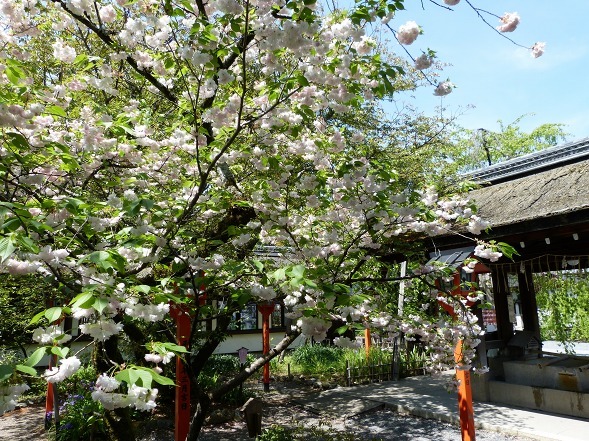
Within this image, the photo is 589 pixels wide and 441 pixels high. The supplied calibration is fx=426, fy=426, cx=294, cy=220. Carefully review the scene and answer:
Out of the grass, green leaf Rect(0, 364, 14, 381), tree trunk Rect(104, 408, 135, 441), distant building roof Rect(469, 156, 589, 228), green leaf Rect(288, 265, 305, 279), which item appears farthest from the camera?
the grass

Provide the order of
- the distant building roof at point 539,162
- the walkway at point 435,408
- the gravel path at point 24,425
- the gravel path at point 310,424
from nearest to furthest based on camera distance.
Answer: the walkway at point 435,408, the gravel path at point 310,424, the gravel path at point 24,425, the distant building roof at point 539,162

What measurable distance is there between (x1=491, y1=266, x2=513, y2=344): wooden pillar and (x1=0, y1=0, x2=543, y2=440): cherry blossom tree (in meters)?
4.17

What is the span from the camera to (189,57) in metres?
3.23

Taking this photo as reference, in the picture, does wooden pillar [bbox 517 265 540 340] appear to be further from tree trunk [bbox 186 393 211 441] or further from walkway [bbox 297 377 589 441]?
tree trunk [bbox 186 393 211 441]

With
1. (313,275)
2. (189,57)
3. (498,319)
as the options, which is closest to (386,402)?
(498,319)

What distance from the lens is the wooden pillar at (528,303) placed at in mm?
10430

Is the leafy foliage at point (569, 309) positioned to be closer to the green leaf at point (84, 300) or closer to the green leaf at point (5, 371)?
the green leaf at point (84, 300)

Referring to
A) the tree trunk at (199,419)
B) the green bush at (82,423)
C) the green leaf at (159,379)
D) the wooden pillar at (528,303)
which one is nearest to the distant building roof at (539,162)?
the wooden pillar at (528,303)

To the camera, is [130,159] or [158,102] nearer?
[130,159]

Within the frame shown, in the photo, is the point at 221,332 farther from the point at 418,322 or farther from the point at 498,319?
the point at 498,319

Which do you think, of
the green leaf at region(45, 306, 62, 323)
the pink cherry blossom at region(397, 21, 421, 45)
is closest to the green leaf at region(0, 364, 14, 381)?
the green leaf at region(45, 306, 62, 323)

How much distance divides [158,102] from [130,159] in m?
3.55

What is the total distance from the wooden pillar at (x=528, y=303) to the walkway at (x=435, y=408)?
8.63 feet

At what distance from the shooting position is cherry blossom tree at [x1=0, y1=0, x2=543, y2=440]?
2594 millimetres
